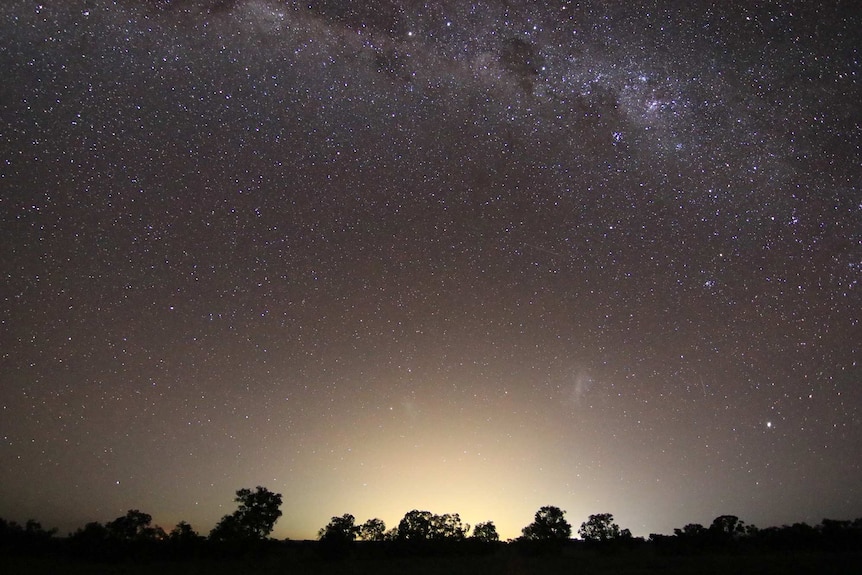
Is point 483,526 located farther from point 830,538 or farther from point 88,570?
point 88,570

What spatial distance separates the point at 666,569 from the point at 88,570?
→ 1382 inches

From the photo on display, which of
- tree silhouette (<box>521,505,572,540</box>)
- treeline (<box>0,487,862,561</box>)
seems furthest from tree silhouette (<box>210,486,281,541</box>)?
tree silhouette (<box>521,505,572,540</box>)

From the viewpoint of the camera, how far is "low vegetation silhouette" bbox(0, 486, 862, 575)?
41156 millimetres

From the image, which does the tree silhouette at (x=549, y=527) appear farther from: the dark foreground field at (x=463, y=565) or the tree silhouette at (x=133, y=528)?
the tree silhouette at (x=133, y=528)

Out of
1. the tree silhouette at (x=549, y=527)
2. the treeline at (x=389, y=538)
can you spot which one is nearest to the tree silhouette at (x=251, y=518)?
the treeline at (x=389, y=538)

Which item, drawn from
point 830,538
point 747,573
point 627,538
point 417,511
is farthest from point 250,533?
point 830,538

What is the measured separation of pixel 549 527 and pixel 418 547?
11368 millimetres

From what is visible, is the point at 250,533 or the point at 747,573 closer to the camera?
the point at 747,573

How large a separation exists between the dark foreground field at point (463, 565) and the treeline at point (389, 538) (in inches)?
41.5

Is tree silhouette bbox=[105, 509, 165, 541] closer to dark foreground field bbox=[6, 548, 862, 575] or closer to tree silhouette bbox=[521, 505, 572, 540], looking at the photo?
dark foreground field bbox=[6, 548, 862, 575]

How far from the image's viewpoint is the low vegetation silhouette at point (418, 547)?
135ft

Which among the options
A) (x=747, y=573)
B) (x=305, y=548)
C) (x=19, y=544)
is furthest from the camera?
(x=305, y=548)

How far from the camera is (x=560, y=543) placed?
5147cm

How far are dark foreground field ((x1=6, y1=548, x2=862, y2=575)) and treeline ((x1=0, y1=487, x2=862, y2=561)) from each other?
1054 millimetres
